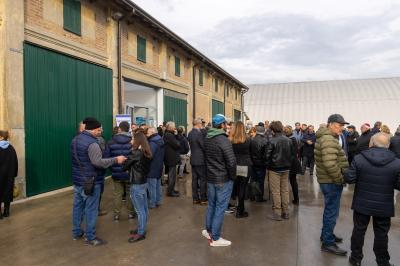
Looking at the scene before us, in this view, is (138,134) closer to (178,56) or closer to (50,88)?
(50,88)

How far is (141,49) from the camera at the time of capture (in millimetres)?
13016

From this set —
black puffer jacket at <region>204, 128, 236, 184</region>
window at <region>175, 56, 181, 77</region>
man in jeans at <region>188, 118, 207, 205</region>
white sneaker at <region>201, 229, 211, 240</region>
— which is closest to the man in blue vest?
black puffer jacket at <region>204, 128, 236, 184</region>

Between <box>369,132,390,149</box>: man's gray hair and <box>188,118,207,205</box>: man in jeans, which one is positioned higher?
<box>369,132,390,149</box>: man's gray hair

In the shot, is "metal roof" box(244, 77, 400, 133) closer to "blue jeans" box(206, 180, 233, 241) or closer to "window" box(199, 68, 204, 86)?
"window" box(199, 68, 204, 86)

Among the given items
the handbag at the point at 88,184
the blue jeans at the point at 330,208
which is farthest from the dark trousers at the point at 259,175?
the handbag at the point at 88,184

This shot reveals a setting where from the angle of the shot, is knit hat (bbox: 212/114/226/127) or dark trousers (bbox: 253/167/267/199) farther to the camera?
dark trousers (bbox: 253/167/267/199)

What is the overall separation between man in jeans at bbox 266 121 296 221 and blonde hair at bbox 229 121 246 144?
2.07 ft

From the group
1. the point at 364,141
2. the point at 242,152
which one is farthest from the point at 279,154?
the point at 364,141

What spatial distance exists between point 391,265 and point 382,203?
92 centimetres

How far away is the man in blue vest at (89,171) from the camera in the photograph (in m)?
4.54

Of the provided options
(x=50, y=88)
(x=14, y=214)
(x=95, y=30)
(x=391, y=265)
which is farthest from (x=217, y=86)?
(x=391, y=265)

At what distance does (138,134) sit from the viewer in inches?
189

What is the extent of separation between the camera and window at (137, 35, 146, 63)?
12786 mm

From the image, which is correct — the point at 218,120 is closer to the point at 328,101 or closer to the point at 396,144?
A: the point at 396,144
